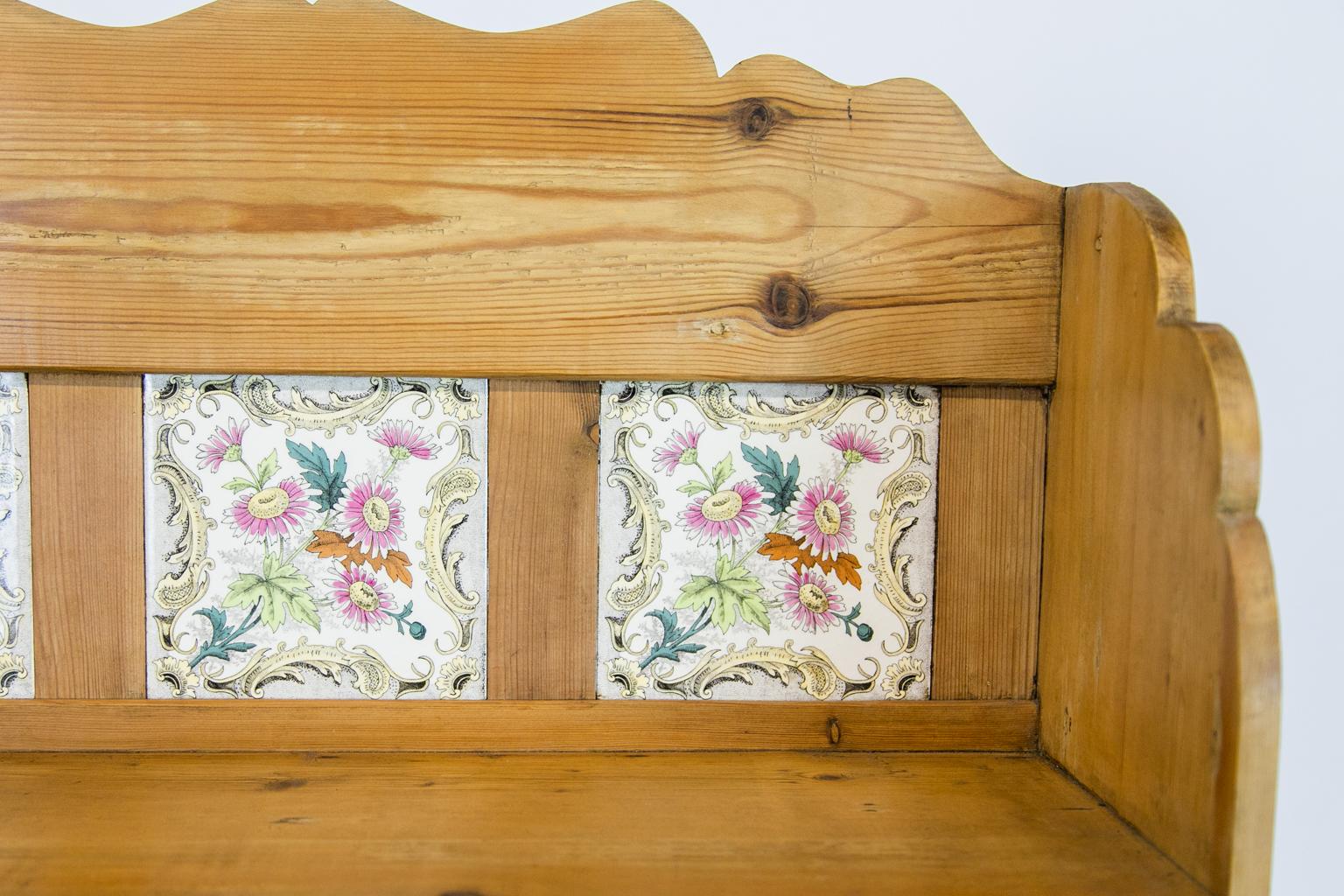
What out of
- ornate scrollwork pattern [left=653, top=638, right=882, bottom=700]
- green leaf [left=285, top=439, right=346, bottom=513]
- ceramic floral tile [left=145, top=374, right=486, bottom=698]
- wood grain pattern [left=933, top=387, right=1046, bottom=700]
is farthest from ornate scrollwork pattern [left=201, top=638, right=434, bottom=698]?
wood grain pattern [left=933, top=387, right=1046, bottom=700]

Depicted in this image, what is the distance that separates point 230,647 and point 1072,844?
679 millimetres

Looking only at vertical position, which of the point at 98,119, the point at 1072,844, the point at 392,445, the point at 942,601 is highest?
the point at 98,119

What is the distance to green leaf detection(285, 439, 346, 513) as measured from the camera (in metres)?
0.82

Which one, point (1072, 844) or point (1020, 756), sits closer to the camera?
point (1072, 844)

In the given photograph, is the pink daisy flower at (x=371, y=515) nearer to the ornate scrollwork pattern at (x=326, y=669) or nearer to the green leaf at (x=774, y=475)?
the ornate scrollwork pattern at (x=326, y=669)

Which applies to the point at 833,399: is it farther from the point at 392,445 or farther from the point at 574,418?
the point at 392,445

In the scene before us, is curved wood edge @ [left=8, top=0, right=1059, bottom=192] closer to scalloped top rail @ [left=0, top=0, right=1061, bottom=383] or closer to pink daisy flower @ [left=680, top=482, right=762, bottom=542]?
scalloped top rail @ [left=0, top=0, right=1061, bottom=383]

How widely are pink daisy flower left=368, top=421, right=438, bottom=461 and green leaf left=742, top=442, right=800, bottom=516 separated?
0.27 meters

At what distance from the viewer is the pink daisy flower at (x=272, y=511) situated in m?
0.82

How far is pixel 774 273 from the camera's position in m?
0.81

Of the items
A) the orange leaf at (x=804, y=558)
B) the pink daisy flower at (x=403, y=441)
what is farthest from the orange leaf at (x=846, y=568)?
the pink daisy flower at (x=403, y=441)

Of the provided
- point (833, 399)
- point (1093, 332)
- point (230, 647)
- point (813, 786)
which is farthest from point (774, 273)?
point (230, 647)

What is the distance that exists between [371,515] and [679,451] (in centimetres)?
27

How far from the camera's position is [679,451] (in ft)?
2.75
